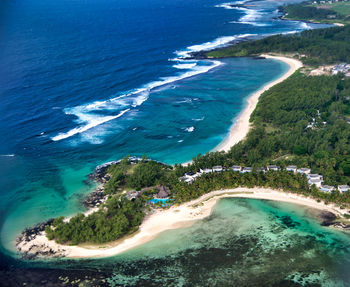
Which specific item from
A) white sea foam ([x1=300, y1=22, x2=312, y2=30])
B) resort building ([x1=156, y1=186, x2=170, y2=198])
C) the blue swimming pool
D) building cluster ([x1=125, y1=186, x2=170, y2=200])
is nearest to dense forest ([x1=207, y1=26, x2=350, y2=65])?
white sea foam ([x1=300, y1=22, x2=312, y2=30])

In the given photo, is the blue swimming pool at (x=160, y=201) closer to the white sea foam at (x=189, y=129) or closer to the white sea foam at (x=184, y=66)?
the white sea foam at (x=189, y=129)

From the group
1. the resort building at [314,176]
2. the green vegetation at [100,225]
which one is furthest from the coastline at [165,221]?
the resort building at [314,176]

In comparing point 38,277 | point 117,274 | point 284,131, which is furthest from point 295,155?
point 38,277

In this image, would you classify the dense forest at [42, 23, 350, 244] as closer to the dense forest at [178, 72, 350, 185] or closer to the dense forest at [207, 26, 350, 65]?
the dense forest at [178, 72, 350, 185]

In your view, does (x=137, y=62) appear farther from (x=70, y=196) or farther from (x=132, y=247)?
(x=132, y=247)

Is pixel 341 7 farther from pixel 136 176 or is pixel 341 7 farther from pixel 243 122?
pixel 136 176
